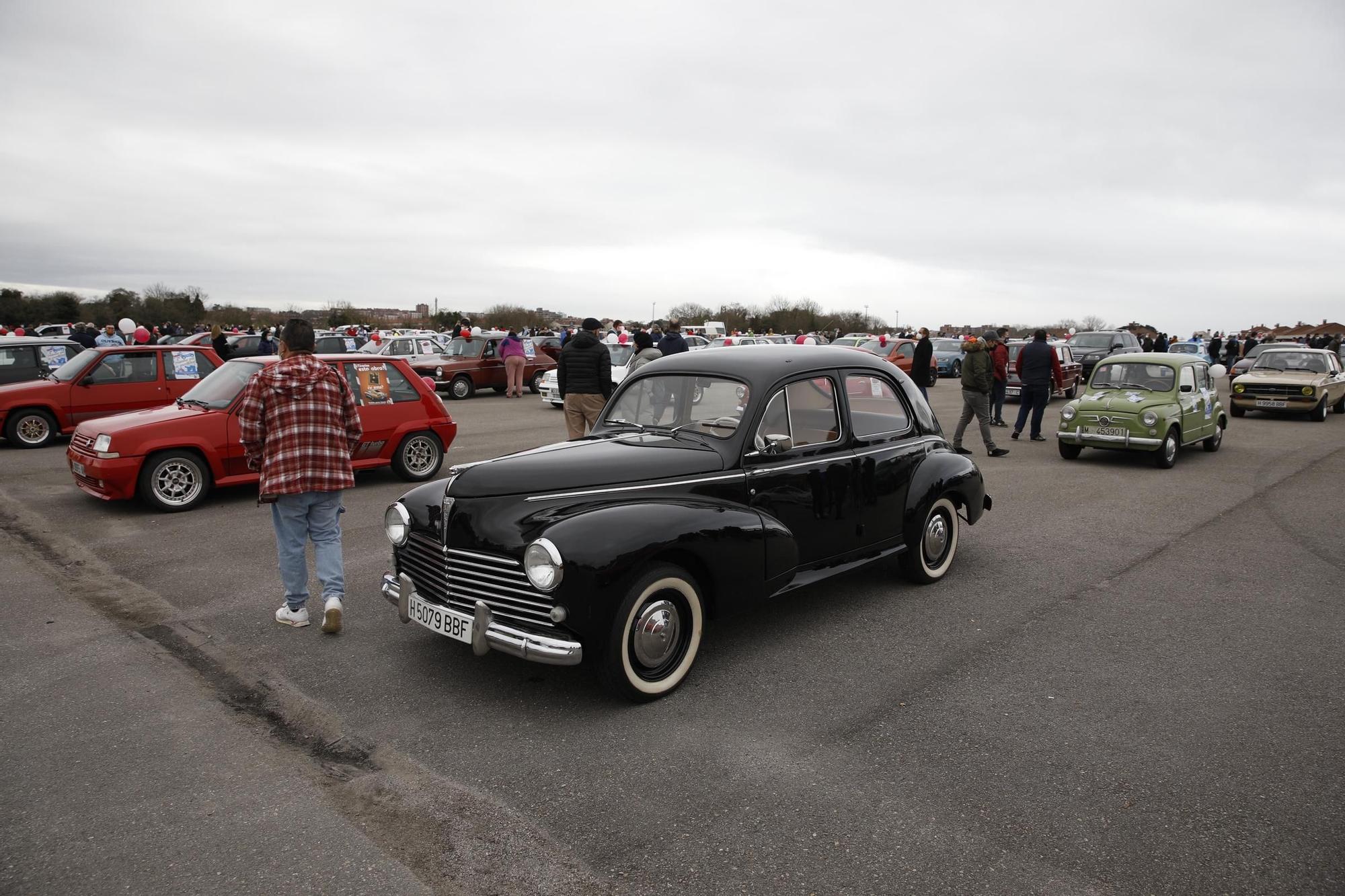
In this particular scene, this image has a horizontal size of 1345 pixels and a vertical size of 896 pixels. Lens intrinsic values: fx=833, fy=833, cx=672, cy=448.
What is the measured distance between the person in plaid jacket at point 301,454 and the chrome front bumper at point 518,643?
1.56 metres

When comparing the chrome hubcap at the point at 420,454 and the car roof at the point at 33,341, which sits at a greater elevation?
the car roof at the point at 33,341

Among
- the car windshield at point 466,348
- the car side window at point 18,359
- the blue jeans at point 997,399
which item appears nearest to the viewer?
the car side window at point 18,359

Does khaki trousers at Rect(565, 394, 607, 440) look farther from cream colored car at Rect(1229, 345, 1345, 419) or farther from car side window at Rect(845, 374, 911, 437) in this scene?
cream colored car at Rect(1229, 345, 1345, 419)

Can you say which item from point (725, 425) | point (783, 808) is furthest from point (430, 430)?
point (783, 808)

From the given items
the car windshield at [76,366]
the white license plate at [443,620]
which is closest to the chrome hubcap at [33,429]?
the car windshield at [76,366]

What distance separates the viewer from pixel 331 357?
963 centimetres

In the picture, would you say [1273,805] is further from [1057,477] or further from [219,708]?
[1057,477]

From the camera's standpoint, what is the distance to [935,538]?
21.0 ft

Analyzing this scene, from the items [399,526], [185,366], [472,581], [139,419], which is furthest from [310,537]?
[185,366]

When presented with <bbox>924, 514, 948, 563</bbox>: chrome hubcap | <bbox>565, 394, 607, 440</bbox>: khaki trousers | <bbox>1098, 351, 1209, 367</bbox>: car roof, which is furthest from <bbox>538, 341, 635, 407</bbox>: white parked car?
<bbox>924, 514, 948, 563</bbox>: chrome hubcap

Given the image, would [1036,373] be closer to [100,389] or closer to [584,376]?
[584,376]

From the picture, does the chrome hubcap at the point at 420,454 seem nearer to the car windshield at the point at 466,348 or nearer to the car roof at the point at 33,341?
the car roof at the point at 33,341

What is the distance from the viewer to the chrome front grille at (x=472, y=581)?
4.10 metres

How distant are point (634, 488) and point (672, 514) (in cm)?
30
